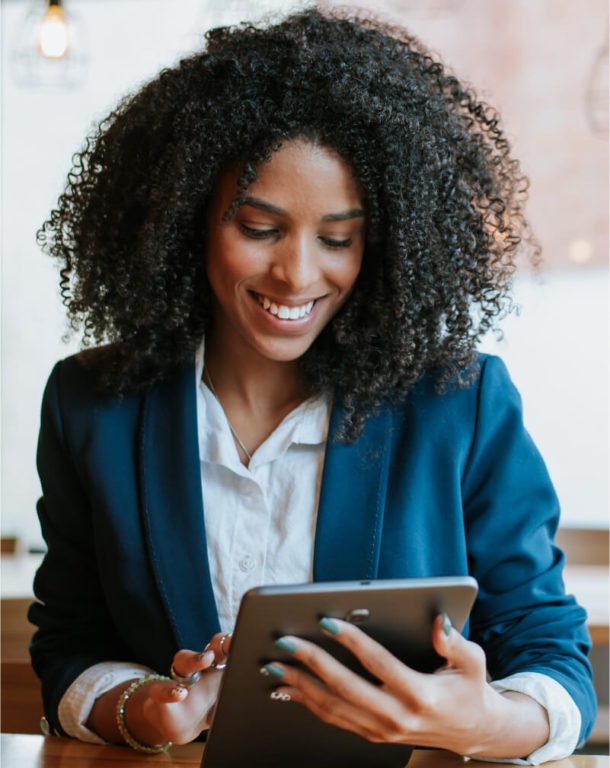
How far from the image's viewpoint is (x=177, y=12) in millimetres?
3184

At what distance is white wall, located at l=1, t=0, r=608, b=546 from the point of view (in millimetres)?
3023

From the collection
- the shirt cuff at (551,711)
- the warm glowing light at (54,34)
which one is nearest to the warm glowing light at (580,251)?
the warm glowing light at (54,34)

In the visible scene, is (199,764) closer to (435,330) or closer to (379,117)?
(435,330)

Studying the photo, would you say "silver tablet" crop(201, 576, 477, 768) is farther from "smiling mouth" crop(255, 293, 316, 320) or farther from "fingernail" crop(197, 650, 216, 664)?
"smiling mouth" crop(255, 293, 316, 320)

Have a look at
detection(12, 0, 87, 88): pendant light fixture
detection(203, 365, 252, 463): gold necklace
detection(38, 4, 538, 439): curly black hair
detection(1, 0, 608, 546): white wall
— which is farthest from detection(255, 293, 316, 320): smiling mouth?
detection(12, 0, 87, 88): pendant light fixture

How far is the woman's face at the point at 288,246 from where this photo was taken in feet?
4.61

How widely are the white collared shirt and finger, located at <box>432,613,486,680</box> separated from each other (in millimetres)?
412

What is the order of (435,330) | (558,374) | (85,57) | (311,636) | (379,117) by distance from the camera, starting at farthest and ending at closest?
(85,57), (558,374), (435,330), (379,117), (311,636)

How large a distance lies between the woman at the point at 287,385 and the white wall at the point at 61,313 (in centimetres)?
140

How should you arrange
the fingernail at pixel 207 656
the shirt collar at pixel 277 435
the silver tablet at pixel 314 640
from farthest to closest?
the shirt collar at pixel 277 435, the fingernail at pixel 207 656, the silver tablet at pixel 314 640

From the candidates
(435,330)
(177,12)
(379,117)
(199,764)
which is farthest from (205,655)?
(177,12)

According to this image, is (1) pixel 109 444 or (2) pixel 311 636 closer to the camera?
(2) pixel 311 636

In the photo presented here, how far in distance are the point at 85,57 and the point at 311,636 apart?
2612 mm

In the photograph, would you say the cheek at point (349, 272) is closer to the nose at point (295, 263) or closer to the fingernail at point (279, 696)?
the nose at point (295, 263)
